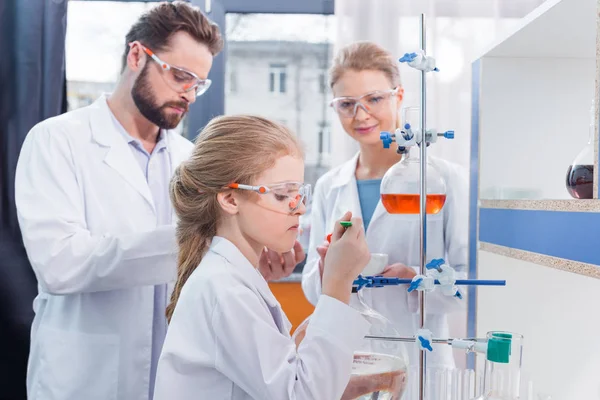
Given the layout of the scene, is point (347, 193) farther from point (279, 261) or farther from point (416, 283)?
point (416, 283)

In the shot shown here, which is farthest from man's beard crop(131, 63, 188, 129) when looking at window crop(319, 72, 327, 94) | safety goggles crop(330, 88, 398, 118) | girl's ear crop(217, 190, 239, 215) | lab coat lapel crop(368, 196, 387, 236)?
window crop(319, 72, 327, 94)

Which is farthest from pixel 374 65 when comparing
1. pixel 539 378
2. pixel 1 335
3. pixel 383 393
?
pixel 1 335

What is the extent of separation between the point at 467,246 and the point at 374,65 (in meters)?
0.65

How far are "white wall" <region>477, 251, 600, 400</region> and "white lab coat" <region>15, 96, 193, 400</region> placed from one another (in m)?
0.93

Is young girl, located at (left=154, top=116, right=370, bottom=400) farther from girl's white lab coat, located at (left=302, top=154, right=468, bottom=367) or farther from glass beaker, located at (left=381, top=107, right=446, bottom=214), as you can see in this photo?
girl's white lab coat, located at (left=302, top=154, right=468, bottom=367)

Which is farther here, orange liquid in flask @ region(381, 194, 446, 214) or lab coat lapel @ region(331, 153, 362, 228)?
lab coat lapel @ region(331, 153, 362, 228)

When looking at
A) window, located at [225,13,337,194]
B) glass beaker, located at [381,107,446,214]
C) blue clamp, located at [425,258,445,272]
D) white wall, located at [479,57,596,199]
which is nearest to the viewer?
blue clamp, located at [425,258,445,272]

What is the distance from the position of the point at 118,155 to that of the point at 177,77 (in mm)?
312

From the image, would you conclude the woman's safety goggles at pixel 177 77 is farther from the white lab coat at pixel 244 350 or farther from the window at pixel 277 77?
the window at pixel 277 77

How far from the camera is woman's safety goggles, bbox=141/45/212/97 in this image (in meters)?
2.02

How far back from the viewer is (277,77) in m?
3.15

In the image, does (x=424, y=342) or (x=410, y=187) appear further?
(x=410, y=187)

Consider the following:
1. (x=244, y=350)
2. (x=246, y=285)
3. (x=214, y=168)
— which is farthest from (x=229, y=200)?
(x=244, y=350)

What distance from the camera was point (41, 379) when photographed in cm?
190
